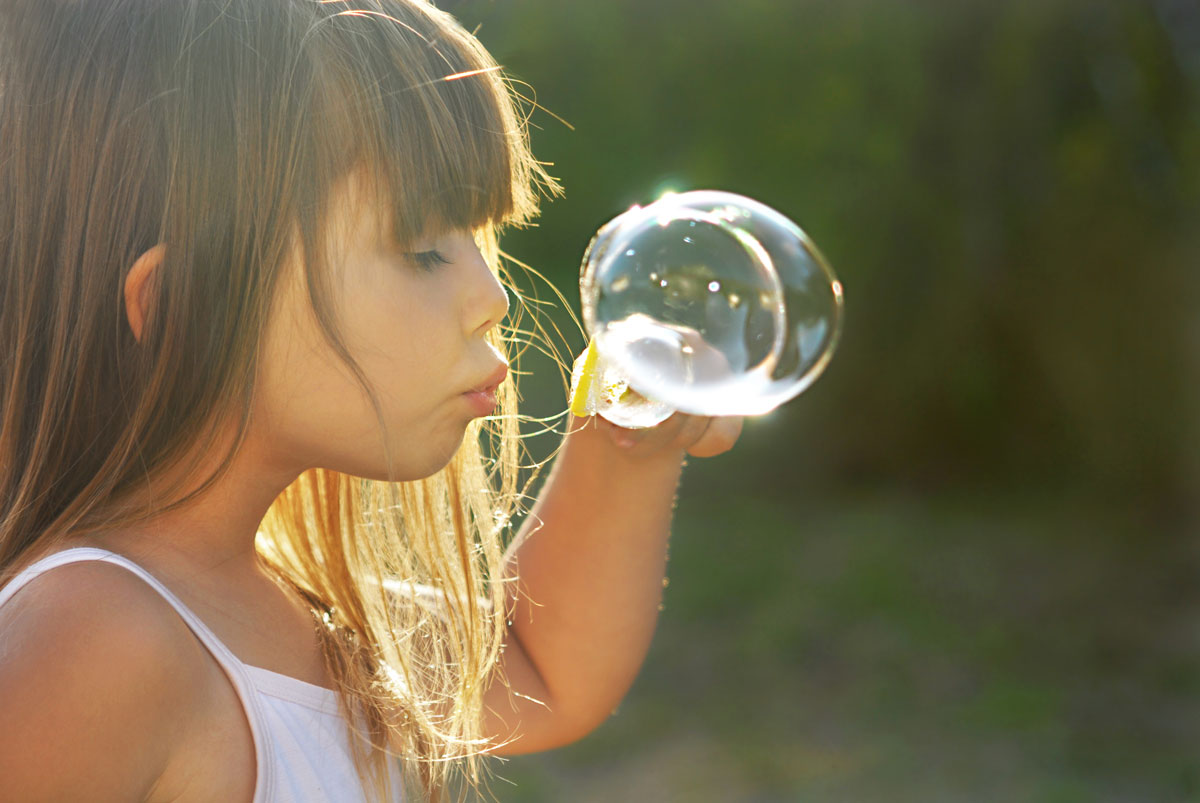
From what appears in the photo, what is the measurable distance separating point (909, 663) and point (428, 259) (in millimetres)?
2327

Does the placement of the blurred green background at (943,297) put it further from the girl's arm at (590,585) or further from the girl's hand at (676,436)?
the girl's hand at (676,436)

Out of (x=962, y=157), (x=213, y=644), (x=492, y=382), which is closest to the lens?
(x=213, y=644)

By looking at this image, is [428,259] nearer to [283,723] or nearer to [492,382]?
[492,382]

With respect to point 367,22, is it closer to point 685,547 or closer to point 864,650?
point 864,650

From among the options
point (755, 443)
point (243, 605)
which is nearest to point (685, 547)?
point (755, 443)

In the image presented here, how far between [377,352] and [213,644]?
0.23 metres

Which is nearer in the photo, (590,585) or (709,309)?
(709,309)

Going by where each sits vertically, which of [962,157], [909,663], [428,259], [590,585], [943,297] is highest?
[428,259]

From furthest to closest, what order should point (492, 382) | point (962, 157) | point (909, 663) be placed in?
1. point (962, 157)
2. point (909, 663)
3. point (492, 382)

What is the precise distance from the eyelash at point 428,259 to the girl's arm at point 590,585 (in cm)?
29

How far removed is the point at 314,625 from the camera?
3.27 ft

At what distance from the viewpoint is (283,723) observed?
0.85m

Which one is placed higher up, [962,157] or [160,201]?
[160,201]

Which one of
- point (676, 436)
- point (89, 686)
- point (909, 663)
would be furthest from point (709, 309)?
point (909, 663)
